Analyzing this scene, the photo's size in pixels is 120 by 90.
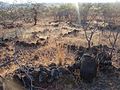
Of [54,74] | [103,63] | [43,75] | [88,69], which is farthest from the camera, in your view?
[103,63]

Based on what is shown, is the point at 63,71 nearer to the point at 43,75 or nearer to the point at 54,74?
the point at 54,74

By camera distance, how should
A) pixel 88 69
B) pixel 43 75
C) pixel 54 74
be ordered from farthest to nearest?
pixel 88 69 → pixel 54 74 → pixel 43 75

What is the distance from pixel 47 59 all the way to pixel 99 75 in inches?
99.7

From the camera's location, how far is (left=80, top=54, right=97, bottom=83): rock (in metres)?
7.40

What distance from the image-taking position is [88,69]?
291 inches

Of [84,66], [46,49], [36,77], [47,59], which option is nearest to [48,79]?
[36,77]

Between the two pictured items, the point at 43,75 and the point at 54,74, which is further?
the point at 54,74

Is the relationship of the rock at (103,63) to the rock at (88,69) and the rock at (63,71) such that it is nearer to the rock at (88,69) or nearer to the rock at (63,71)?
the rock at (88,69)

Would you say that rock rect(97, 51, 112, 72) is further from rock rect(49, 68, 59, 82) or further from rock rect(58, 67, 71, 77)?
rock rect(49, 68, 59, 82)

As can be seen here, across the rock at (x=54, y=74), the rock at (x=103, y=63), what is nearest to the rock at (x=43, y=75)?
the rock at (x=54, y=74)

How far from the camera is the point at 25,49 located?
39.2 feet

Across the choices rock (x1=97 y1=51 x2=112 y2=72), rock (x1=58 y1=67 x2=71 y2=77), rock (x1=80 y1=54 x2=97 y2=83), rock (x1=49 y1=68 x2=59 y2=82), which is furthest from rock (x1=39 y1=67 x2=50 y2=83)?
rock (x1=97 y1=51 x2=112 y2=72)

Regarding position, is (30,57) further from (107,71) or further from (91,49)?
(107,71)

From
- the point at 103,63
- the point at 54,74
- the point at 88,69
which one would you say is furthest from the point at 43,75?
the point at 103,63
